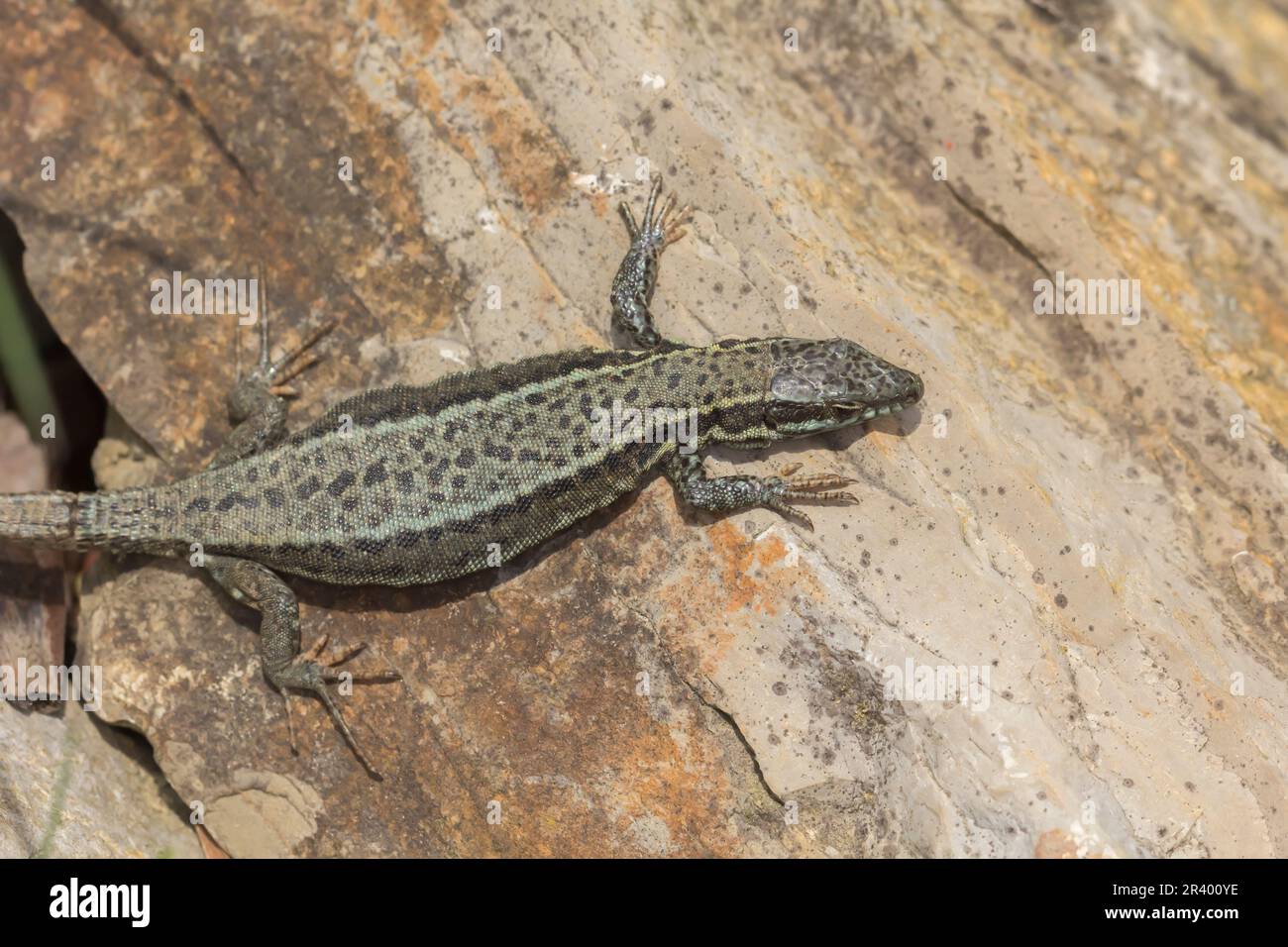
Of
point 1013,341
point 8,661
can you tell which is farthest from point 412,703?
point 1013,341

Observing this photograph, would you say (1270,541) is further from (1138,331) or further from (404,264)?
(404,264)

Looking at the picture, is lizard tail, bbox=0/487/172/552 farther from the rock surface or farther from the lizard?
the rock surface

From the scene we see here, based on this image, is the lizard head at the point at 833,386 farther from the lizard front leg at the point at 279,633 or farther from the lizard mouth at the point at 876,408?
the lizard front leg at the point at 279,633

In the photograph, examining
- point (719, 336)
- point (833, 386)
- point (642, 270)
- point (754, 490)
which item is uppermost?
point (642, 270)

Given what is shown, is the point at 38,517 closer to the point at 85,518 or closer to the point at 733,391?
the point at 85,518

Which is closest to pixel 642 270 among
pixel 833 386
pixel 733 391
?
pixel 733 391

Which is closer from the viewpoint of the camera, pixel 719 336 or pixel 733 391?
pixel 733 391

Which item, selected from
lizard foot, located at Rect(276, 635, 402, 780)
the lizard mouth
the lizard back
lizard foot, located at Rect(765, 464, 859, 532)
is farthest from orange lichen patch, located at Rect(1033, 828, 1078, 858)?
lizard foot, located at Rect(276, 635, 402, 780)
